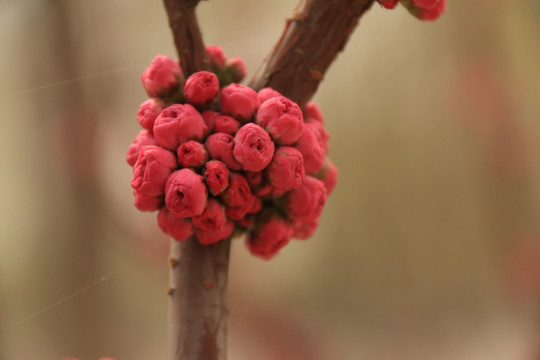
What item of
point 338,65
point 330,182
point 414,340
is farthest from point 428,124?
point 330,182

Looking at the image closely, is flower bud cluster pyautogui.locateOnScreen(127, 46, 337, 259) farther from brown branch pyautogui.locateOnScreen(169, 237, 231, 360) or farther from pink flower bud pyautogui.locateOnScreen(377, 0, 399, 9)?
pink flower bud pyautogui.locateOnScreen(377, 0, 399, 9)

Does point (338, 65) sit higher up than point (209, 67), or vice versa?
point (338, 65)

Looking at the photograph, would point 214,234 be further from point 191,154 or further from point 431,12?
point 431,12

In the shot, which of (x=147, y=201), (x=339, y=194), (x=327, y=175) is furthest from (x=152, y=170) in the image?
(x=339, y=194)

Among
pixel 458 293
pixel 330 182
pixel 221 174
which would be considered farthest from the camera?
pixel 458 293

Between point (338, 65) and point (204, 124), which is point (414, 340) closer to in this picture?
point (338, 65)

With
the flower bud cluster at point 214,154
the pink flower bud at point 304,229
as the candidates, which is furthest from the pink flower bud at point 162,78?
the pink flower bud at point 304,229
